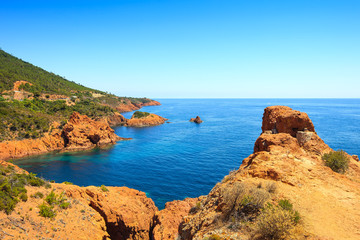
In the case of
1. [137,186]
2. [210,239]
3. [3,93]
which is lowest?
[137,186]

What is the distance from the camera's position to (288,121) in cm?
1964

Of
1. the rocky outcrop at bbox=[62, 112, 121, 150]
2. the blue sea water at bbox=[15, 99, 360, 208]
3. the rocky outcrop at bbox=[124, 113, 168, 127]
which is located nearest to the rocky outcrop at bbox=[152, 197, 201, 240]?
the blue sea water at bbox=[15, 99, 360, 208]

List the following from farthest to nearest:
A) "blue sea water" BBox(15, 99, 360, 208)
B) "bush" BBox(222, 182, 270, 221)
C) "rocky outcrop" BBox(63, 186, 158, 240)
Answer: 1. "blue sea water" BBox(15, 99, 360, 208)
2. "rocky outcrop" BBox(63, 186, 158, 240)
3. "bush" BBox(222, 182, 270, 221)

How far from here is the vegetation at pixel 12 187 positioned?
13953mm

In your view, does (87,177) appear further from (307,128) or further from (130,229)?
(307,128)

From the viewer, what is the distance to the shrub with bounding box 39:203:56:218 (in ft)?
49.7

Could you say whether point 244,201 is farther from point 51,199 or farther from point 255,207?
point 51,199

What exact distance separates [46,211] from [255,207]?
15349 mm

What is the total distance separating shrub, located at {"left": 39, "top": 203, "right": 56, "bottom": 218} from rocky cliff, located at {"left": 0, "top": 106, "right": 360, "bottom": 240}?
0.31 meters

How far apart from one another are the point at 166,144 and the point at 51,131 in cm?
3424

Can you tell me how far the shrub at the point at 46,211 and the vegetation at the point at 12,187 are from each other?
1.45 metres

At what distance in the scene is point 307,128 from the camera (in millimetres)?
18906

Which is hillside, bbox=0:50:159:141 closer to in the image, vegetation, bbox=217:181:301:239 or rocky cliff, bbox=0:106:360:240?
rocky cliff, bbox=0:106:360:240

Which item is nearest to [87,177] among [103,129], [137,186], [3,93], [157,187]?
[137,186]
